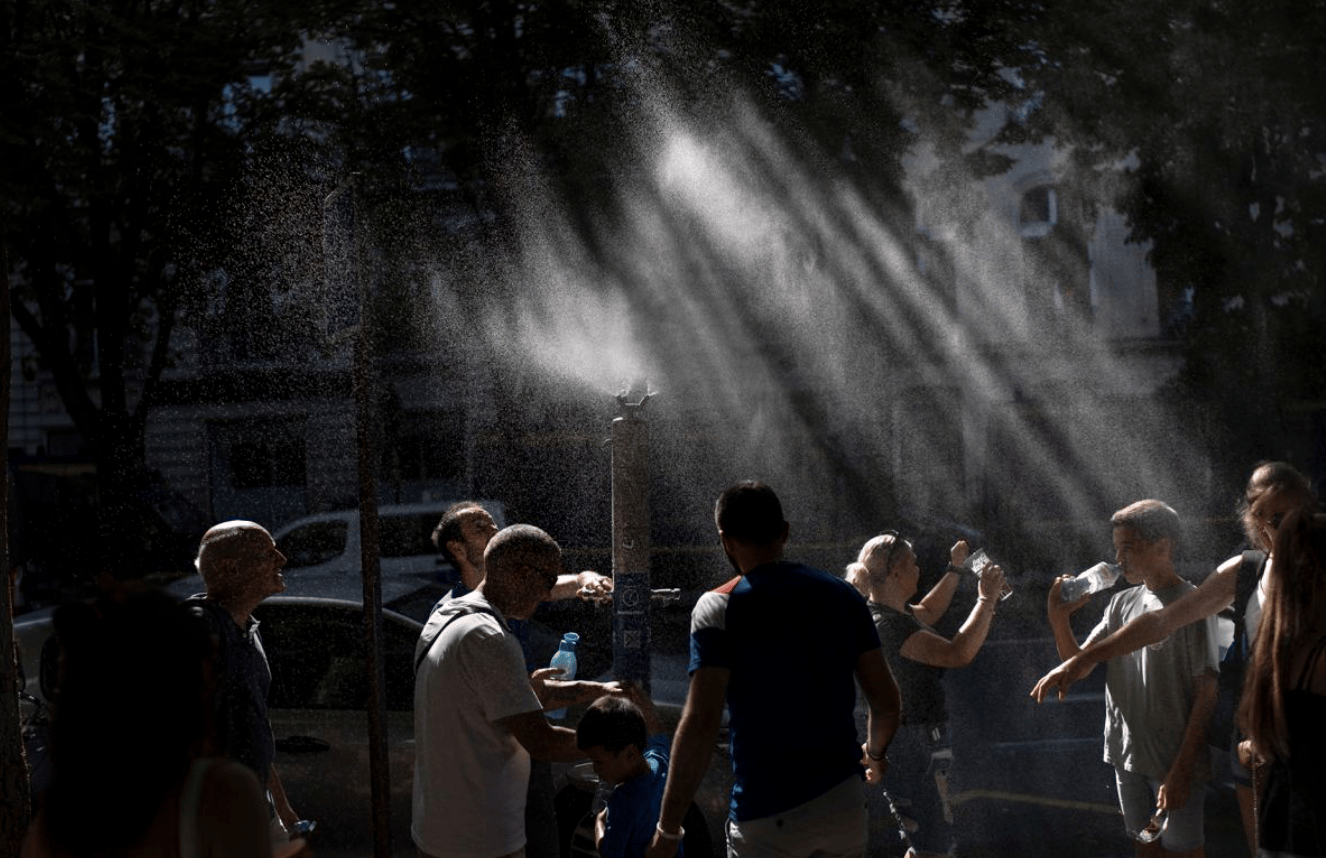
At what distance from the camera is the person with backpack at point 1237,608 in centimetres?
422

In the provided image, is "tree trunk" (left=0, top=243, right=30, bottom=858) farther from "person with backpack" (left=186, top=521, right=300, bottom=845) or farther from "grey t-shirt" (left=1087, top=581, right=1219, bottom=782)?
"grey t-shirt" (left=1087, top=581, right=1219, bottom=782)

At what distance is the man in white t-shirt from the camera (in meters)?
3.70

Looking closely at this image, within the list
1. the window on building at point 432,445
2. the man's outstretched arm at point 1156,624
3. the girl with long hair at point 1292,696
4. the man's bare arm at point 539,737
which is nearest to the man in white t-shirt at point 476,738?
the man's bare arm at point 539,737

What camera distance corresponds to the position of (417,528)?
13906 mm

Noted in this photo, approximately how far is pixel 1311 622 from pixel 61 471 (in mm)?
26716

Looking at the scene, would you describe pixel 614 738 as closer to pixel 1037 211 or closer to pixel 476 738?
pixel 476 738

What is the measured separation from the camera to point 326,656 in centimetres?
682

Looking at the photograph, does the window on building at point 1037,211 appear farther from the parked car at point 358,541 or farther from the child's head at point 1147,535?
the child's head at point 1147,535

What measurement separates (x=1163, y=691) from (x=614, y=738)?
1.98 meters

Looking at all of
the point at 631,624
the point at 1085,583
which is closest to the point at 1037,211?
the point at 1085,583

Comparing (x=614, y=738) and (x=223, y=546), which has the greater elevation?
(x=223, y=546)

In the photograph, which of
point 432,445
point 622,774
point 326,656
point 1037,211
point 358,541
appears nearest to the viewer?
point 622,774

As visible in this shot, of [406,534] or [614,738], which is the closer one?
[614,738]

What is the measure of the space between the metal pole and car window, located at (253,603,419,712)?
1240 millimetres
